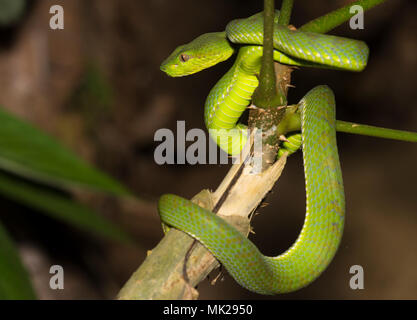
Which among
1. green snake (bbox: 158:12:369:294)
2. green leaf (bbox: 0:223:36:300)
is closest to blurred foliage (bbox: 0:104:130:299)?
green leaf (bbox: 0:223:36:300)

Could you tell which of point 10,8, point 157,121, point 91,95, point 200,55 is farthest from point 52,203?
point 157,121

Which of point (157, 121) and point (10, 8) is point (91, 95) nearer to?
point (157, 121)

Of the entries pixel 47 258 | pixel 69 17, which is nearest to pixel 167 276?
pixel 47 258

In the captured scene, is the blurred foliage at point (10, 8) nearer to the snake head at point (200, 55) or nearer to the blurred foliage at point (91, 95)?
the snake head at point (200, 55)

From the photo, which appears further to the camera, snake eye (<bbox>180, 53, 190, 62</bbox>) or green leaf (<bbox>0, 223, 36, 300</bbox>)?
snake eye (<bbox>180, 53, 190, 62</bbox>)

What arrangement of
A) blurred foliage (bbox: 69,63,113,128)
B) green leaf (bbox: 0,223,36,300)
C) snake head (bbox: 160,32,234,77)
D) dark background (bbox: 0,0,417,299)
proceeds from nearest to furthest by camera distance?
1. green leaf (bbox: 0,223,36,300)
2. snake head (bbox: 160,32,234,77)
3. dark background (bbox: 0,0,417,299)
4. blurred foliage (bbox: 69,63,113,128)

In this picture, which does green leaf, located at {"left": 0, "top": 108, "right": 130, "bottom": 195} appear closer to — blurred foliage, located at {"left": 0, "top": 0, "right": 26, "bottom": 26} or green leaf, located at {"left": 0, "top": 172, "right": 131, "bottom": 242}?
green leaf, located at {"left": 0, "top": 172, "right": 131, "bottom": 242}
